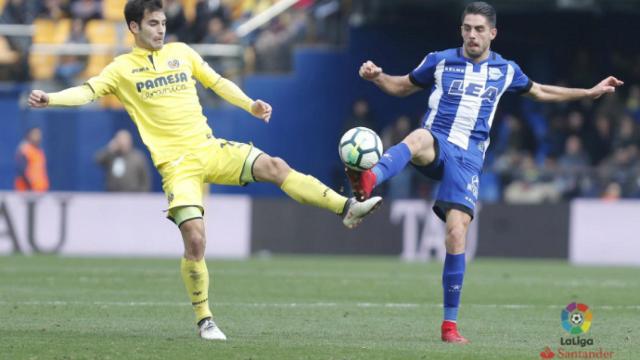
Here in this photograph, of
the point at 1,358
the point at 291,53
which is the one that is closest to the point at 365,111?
the point at 291,53

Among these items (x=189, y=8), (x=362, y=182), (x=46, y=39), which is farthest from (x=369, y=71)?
(x=189, y=8)

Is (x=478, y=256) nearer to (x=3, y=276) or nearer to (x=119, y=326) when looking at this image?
(x=3, y=276)

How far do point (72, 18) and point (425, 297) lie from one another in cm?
1473

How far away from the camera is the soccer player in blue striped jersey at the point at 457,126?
9.86m

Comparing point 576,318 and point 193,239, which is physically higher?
point 193,239

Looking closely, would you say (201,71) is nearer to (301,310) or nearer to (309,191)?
(309,191)

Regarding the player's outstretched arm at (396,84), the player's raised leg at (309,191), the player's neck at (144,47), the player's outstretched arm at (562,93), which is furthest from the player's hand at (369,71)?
the player's neck at (144,47)

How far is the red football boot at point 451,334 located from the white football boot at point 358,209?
1078mm

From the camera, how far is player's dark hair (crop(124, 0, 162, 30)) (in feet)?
31.9

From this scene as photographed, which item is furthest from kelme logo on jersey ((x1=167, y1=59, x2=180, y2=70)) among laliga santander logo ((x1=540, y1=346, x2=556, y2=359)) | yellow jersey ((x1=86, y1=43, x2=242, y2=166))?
laliga santander logo ((x1=540, y1=346, x2=556, y2=359))

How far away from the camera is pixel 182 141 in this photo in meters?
9.85

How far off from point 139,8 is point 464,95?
97.9 inches

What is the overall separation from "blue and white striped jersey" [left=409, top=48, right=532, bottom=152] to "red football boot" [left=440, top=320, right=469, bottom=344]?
4.32 feet

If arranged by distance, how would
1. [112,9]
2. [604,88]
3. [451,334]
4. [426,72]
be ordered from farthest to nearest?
[112,9]
[604,88]
[426,72]
[451,334]
